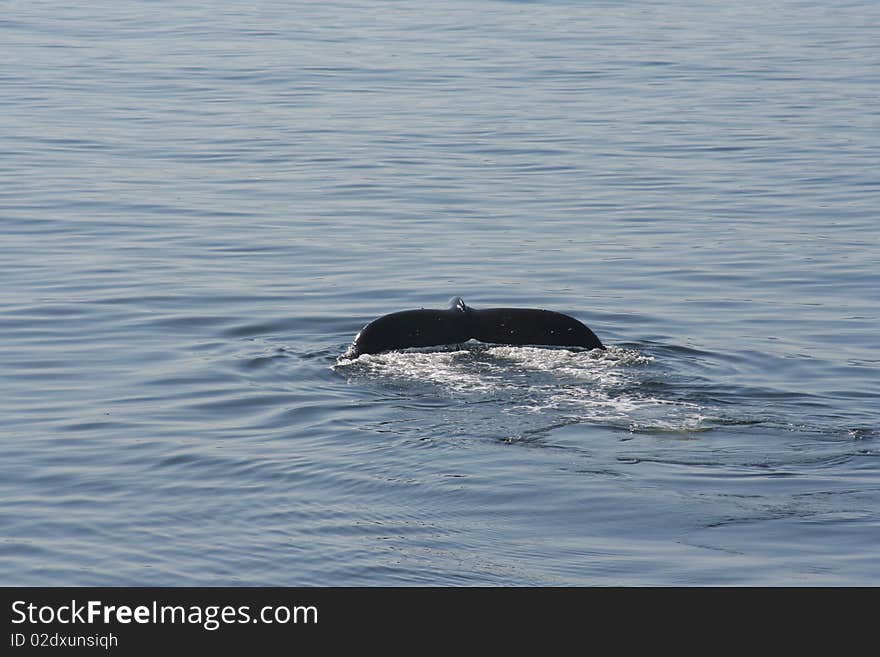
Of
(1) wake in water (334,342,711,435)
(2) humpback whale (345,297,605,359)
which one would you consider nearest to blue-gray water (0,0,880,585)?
(1) wake in water (334,342,711,435)

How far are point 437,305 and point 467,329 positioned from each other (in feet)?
9.06

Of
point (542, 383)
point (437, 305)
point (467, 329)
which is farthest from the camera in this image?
point (437, 305)

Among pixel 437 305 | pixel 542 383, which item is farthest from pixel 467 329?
pixel 437 305

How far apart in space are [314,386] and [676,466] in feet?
10.7

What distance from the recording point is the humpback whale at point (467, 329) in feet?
41.8

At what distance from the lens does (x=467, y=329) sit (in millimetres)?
12836

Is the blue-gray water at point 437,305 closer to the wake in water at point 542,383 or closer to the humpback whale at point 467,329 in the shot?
the wake in water at point 542,383

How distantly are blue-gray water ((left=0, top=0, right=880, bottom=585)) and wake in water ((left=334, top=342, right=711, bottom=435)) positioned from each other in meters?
0.04

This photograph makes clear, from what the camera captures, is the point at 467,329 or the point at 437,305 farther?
the point at 437,305

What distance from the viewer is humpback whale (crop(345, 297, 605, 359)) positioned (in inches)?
502

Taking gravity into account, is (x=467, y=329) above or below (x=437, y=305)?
above

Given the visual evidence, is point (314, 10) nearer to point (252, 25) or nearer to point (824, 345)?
point (252, 25)

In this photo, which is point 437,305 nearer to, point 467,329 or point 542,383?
point 467,329

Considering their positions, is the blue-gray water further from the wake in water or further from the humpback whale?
the humpback whale
